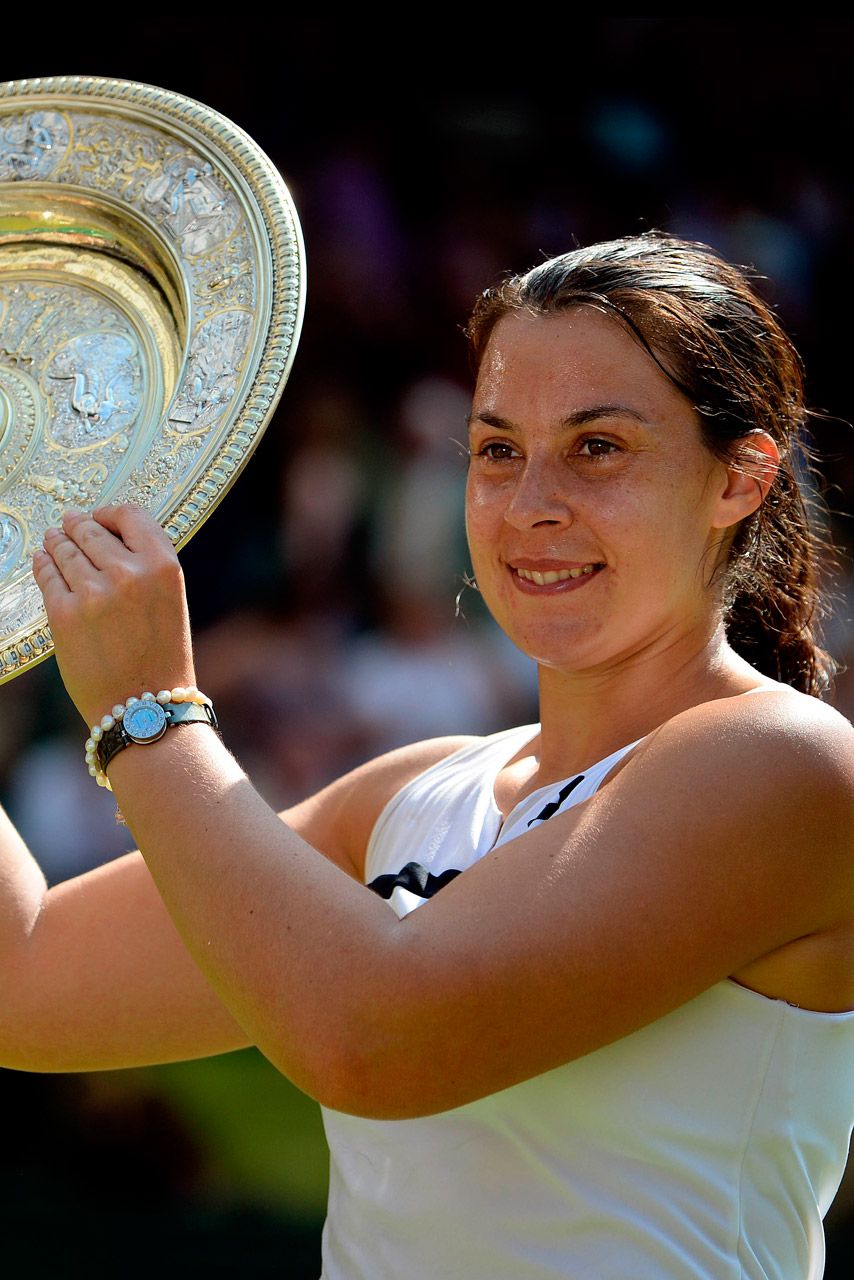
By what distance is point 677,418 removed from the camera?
4.79ft

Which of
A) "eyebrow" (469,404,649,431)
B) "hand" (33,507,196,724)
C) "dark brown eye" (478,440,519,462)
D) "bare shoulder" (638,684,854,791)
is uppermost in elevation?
"eyebrow" (469,404,649,431)

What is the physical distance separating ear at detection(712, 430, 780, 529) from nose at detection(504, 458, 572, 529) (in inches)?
6.9

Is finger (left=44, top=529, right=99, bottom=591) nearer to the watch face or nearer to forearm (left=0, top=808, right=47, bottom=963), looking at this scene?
the watch face

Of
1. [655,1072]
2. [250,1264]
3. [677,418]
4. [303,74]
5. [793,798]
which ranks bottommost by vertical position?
[250,1264]

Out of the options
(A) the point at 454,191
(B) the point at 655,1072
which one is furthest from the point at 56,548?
(A) the point at 454,191

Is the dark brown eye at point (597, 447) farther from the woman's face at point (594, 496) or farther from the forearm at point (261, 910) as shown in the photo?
the forearm at point (261, 910)

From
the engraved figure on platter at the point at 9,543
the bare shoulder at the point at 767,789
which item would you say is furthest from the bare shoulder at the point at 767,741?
the engraved figure on platter at the point at 9,543

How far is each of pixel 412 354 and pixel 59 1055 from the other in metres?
2.69

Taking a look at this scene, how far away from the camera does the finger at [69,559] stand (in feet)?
4.27

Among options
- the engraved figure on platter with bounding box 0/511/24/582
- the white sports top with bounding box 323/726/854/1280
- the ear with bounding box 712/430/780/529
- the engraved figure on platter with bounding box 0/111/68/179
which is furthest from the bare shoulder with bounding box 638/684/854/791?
the engraved figure on platter with bounding box 0/111/68/179

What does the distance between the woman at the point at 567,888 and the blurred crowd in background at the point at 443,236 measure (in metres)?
2.11

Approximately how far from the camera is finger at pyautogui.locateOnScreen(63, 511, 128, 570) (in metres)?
1.30

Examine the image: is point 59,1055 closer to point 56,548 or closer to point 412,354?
point 56,548

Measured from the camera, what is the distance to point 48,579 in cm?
133
